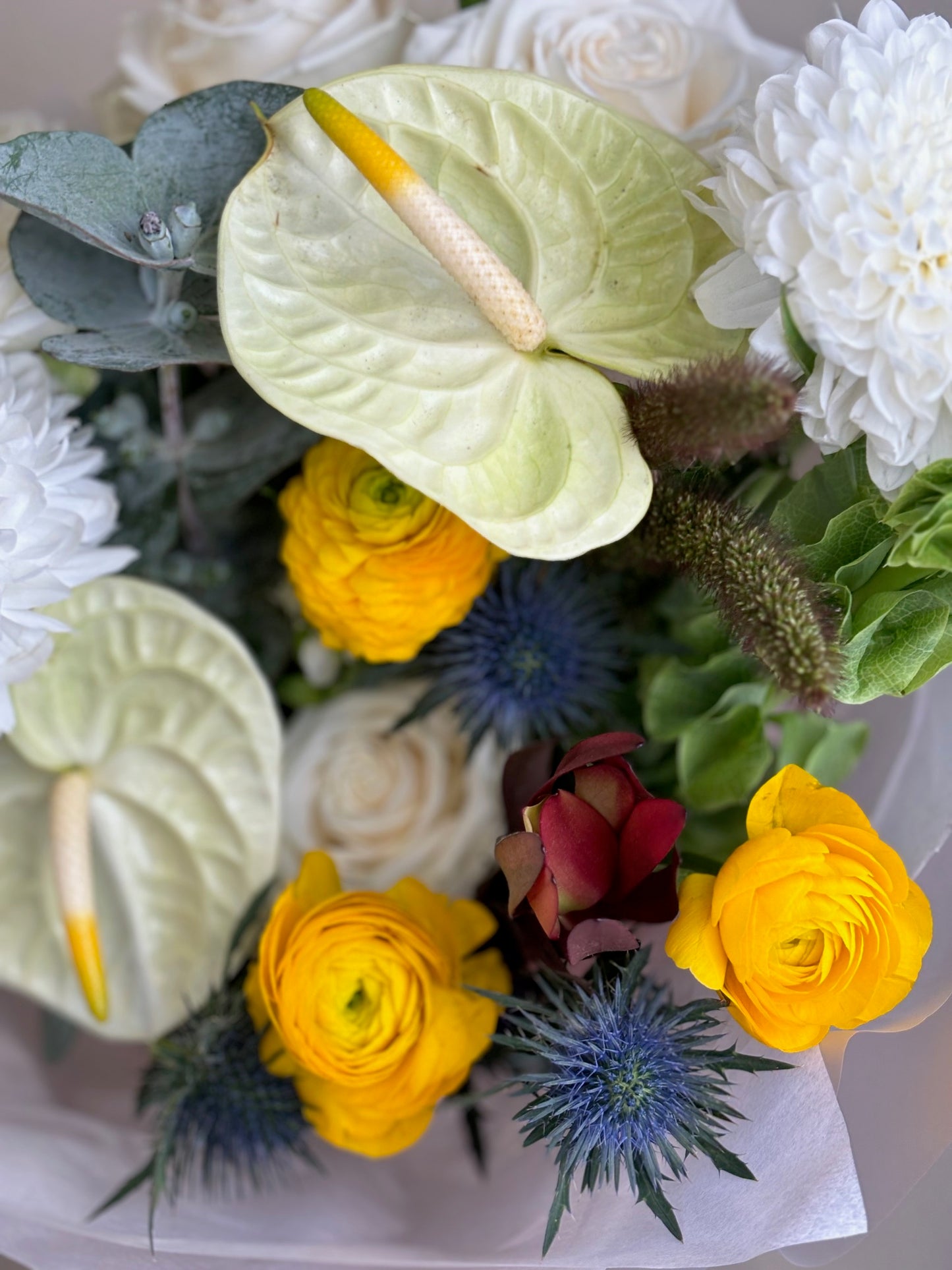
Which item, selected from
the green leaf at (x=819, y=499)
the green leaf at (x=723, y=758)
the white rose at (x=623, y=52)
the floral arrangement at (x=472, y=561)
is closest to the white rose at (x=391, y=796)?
the floral arrangement at (x=472, y=561)

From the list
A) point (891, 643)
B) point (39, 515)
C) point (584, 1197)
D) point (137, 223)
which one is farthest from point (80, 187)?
point (584, 1197)

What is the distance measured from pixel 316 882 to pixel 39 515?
212mm

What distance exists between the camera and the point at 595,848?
1.33 ft

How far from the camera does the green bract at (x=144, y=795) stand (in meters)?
0.54

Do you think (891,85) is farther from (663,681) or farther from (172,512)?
(172,512)

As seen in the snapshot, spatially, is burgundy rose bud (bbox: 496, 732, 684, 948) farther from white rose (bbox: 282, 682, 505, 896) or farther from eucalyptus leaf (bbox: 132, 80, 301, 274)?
eucalyptus leaf (bbox: 132, 80, 301, 274)

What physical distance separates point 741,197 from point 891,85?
2.4 inches

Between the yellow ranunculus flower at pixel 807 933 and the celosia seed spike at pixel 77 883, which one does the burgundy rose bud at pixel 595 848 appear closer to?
the yellow ranunculus flower at pixel 807 933

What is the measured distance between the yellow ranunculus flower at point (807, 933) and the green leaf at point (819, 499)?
116 mm

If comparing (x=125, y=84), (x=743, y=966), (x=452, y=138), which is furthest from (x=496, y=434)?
(x=125, y=84)

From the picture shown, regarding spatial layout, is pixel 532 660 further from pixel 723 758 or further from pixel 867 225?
pixel 867 225

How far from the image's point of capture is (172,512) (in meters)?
0.58

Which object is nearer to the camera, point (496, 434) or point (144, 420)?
point (496, 434)

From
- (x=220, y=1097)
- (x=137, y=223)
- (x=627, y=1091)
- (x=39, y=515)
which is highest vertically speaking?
(x=137, y=223)
